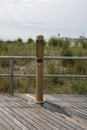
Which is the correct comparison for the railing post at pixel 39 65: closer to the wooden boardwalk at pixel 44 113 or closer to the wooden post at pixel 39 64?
the wooden post at pixel 39 64

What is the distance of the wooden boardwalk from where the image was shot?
605 centimetres

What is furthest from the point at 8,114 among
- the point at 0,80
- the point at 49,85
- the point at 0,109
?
the point at 49,85

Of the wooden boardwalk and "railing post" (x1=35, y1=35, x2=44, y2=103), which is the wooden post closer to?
"railing post" (x1=35, y1=35, x2=44, y2=103)

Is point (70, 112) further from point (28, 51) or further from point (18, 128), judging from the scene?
point (28, 51)

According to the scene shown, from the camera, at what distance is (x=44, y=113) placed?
6766 millimetres

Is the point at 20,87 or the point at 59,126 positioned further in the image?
the point at 20,87

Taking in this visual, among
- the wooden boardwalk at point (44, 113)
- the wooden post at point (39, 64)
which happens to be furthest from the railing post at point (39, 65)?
the wooden boardwalk at point (44, 113)

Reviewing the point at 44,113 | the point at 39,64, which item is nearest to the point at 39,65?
the point at 39,64

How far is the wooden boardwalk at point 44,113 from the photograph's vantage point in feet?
19.8

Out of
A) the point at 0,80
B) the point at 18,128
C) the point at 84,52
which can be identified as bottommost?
the point at 18,128

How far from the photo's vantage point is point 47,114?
670cm

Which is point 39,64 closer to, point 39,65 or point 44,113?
point 39,65

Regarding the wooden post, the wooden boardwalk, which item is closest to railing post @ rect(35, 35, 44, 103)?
the wooden post

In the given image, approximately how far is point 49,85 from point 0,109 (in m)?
3.03
